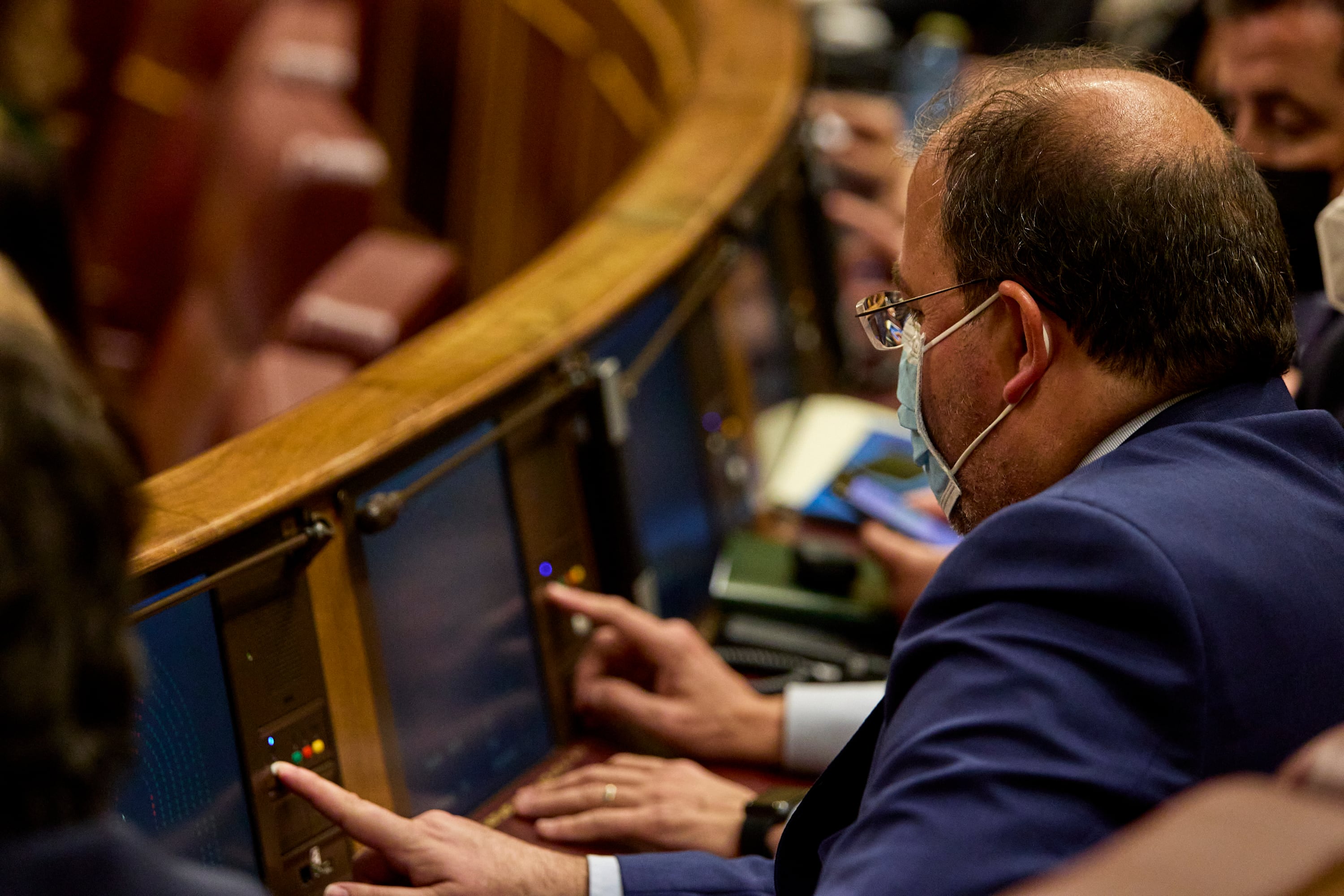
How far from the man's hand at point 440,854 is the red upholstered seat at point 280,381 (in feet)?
4.20

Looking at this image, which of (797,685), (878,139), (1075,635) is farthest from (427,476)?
(878,139)

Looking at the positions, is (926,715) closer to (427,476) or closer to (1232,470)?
(1232,470)

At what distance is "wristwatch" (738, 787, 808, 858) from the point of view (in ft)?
4.48

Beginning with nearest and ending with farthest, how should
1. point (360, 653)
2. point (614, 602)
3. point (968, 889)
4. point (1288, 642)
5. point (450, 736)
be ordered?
1. point (968, 889)
2. point (1288, 642)
3. point (360, 653)
4. point (450, 736)
5. point (614, 602)

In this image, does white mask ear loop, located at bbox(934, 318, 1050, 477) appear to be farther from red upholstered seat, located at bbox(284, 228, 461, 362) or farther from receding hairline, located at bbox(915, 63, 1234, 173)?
red upholstered seat, located at bbox(284, 228, 461, 362)

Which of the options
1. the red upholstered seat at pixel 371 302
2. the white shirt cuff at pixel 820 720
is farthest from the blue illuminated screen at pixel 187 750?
the red upholstered seat at pixel 371 302

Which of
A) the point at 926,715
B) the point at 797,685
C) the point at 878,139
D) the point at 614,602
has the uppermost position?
the point at 878,139

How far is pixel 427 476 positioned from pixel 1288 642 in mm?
780

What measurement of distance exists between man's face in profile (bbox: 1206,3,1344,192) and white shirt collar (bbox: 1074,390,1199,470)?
927 millimetres

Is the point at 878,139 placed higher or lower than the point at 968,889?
higher

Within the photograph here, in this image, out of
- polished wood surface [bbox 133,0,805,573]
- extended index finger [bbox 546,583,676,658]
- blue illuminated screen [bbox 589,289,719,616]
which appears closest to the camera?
polished wood surface [bbox 133,0,805,573]

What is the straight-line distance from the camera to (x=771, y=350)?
2371 mm

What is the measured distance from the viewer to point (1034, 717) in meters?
0.89

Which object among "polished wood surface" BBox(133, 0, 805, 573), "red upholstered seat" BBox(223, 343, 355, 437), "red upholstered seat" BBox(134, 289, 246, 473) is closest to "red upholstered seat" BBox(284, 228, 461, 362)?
"red upholstered seat" BBox(223, 343, 355, 437)
